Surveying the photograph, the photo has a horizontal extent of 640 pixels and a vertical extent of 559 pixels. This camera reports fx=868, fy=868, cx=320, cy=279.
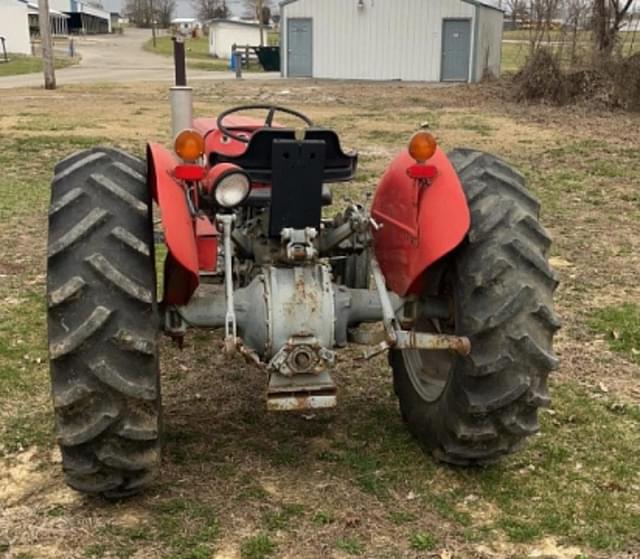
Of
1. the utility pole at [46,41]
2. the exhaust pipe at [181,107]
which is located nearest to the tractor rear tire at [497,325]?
the exhaust pipe at [181,107]

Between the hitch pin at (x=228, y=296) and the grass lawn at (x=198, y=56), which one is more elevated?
the hitch pin at (x=228, y=296)

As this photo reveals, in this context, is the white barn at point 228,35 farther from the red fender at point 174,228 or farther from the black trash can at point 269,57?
the red fender at point 174,228

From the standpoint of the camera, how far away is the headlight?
3.26 meters

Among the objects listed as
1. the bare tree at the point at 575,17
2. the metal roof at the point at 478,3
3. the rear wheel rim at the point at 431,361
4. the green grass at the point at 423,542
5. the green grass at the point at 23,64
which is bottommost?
the green grass at the point at 23,64

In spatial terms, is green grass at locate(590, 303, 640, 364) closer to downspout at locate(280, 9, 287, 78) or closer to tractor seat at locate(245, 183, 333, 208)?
tractor seat at locate(245, 183, 333, 208)

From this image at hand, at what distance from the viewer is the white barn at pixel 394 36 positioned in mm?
31484

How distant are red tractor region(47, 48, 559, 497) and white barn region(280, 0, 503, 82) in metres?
29.0

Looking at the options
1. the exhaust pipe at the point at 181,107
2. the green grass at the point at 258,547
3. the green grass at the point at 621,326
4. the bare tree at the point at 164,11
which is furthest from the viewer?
the bare tree at the point at 164,11


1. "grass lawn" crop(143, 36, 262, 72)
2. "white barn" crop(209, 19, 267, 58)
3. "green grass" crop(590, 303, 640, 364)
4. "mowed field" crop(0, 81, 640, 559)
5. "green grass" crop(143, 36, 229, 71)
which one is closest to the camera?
"mowed field" crop(0, 81, 640, 559)

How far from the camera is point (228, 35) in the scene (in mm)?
48375

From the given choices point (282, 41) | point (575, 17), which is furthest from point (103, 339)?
point (282, 41)

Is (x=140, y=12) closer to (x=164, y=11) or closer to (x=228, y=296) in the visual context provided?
(x=164, y=11)

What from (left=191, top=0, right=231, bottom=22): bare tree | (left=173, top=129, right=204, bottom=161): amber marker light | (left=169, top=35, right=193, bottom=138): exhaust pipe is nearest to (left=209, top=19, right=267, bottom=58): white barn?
(left=191, top=0, right=231, bottom=22): bare tree

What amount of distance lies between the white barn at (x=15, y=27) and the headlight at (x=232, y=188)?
49.2m
